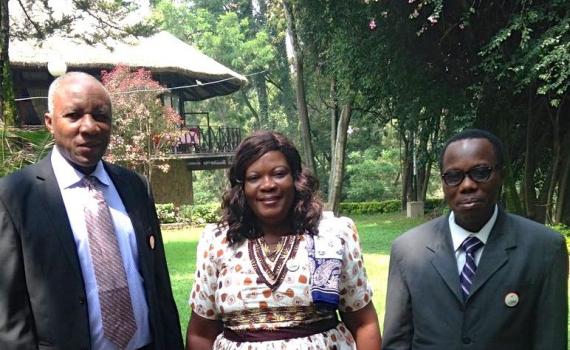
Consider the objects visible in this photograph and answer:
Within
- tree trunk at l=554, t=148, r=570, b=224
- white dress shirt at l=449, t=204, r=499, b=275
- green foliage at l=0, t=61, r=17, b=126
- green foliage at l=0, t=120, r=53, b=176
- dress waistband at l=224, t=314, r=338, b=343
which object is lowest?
tree trunk at l=554, t=148, r=570, b=224

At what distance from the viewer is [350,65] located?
15.1m

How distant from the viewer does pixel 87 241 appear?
94.3 inches

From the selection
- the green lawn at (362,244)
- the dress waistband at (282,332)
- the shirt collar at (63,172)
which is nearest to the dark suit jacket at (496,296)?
the dress waistband at (282,332)

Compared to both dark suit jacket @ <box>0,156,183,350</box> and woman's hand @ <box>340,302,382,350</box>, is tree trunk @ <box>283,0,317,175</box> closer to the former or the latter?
woman's hand @ <box>340,302,382,350</box>

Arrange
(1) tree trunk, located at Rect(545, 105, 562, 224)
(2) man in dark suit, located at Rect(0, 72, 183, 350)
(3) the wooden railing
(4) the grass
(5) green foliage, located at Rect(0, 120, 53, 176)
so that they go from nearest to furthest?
(2) man in dark suit, located at Rect(0, 72, 183, 350)
(5) green foliage, located at Rect(0, 120, 53, 176)
(4) the grass
(1) tree trunk, located at Rect(545, 105, 562, 224)
(3) the wooden railing

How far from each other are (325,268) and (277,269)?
190mm

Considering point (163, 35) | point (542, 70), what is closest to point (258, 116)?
point (163, 35)

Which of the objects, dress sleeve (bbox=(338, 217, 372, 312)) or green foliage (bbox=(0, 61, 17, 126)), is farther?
green foliage (bbox=(0, 61, 17, 126))

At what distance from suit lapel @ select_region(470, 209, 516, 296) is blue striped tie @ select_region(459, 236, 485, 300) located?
3 centimetres

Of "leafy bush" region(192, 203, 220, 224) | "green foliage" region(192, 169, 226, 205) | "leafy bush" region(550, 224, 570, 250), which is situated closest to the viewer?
"leafy bush" region(550, 224, 570, 250)

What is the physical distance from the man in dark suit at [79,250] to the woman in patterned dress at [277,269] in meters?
0.23

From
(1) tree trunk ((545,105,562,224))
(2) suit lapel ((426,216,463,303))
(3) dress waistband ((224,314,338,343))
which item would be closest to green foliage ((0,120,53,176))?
(3) dress waistband ((224,314,338,343))

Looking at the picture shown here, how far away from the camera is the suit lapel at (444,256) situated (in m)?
2.23

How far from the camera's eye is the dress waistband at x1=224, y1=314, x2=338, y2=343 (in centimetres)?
238
